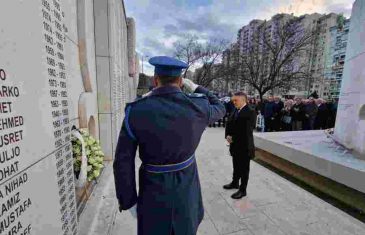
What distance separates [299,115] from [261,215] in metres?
8.17

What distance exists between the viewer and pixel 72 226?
1.97m

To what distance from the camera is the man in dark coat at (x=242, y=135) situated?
3820mm

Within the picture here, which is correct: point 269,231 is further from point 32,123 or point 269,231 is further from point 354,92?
point 354,92

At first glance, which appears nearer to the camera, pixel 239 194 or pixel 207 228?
pixel 207 228

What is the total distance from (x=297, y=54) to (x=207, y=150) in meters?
18.5

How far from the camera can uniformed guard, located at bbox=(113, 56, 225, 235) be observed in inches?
62.4

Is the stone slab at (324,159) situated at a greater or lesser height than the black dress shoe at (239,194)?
greater

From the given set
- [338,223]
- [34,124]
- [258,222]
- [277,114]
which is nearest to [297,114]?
[277,114]

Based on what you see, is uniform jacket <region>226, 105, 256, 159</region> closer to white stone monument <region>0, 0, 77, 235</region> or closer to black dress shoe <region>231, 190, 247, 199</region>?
black dress shoe <region>231, 190, 247, 199</region>

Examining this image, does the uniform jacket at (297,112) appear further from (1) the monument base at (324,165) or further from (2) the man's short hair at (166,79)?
(2) the man's short hair at (166,79)

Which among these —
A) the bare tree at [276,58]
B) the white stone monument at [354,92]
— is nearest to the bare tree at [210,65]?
the bare tree at [276,58]

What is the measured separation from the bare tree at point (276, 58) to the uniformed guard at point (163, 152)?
2096 cm

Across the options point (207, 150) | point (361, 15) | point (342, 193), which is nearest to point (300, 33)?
point (361, 15)

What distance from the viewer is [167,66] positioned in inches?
64.2
